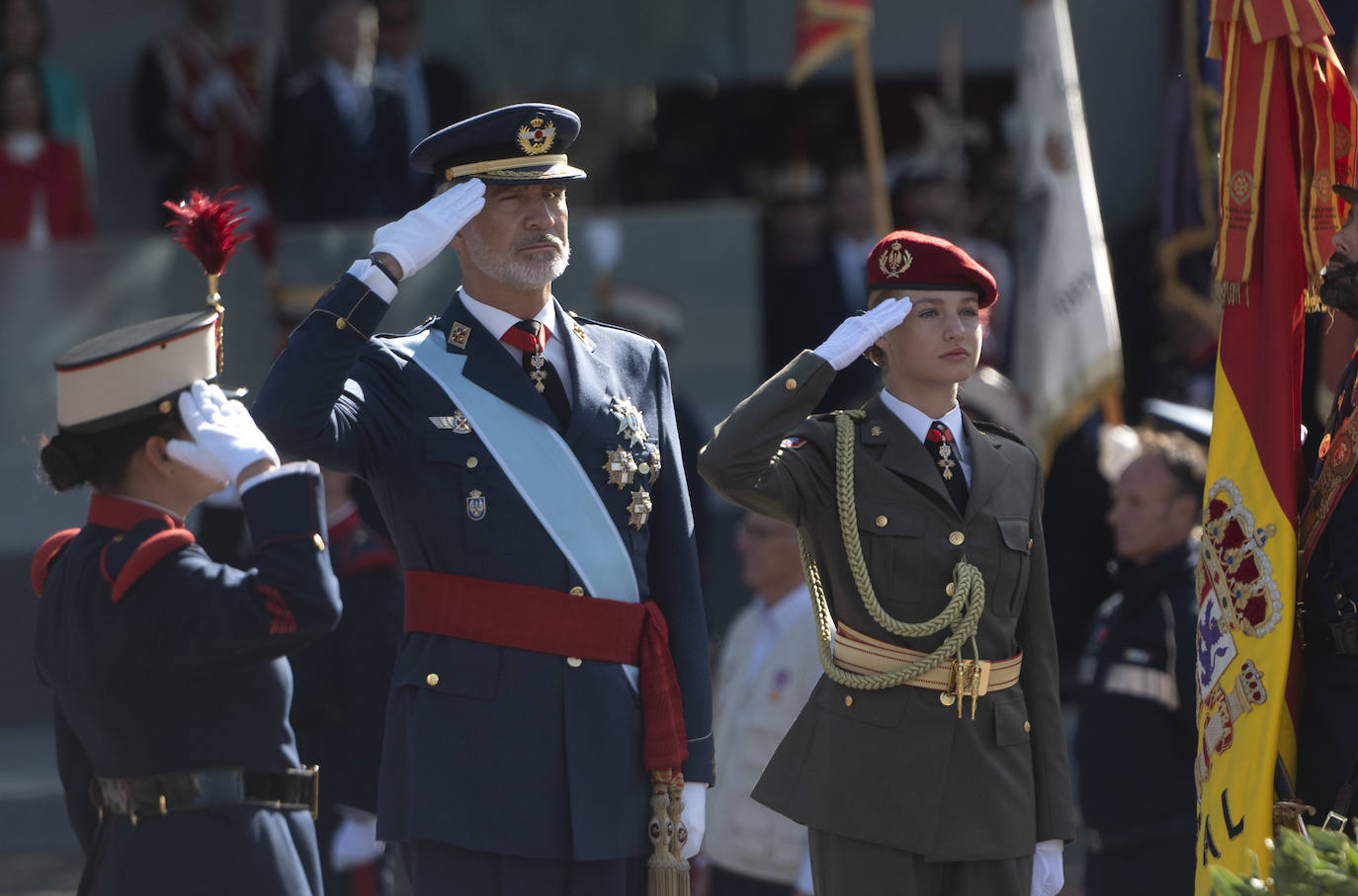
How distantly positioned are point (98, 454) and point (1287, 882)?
2.09 m

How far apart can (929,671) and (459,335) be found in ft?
3.58

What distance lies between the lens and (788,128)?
1089 cm

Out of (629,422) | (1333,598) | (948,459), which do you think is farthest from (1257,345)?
(629,422)

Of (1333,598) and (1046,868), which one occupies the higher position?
(1333,598)

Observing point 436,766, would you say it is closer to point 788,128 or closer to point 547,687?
point 547,687

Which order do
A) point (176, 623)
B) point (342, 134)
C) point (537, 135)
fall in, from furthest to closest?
point (342, 134)
point (537, 135)
point (176, 623)

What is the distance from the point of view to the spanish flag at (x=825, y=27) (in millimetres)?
8500

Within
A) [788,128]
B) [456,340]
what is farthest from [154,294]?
[456,340]

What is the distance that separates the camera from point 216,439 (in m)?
3.40

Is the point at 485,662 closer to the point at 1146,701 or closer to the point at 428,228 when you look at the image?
the point at 428,228

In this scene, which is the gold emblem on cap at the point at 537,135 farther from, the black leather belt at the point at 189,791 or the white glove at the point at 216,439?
the black leather belt at the point at 189,791

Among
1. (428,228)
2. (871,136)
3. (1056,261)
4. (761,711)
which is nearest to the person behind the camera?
(428,228)

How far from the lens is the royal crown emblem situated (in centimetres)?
383

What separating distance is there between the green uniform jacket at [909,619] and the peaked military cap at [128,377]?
96 centimetres
